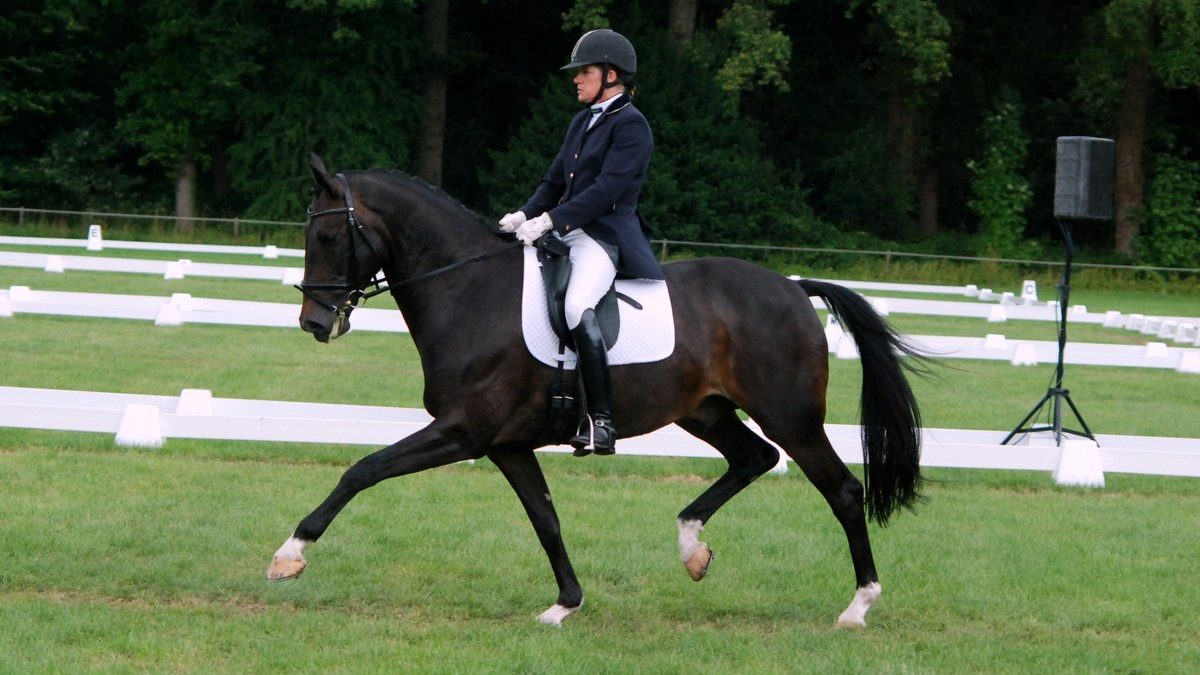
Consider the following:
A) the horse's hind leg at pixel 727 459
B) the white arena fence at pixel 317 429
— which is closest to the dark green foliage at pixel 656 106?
the white arena fence at pixel 317 429

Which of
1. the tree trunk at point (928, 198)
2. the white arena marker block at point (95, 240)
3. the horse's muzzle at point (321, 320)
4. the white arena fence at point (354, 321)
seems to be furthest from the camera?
the tree trunk at point (928, 198)

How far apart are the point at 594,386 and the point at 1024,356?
1312 cm

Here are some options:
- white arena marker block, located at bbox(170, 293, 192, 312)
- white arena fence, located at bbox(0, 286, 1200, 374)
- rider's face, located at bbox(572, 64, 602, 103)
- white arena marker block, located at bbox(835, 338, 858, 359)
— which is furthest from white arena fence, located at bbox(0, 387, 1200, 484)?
white arena marker block, located at bbox(170, 293, 192, 312)

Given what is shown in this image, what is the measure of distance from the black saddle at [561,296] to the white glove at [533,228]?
96 mm

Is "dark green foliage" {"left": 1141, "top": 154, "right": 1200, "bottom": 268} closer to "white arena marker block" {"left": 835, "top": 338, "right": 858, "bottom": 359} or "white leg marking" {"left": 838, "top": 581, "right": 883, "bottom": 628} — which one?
"white arena marker block" {"left": 835, "top": 338, "right": 858, "bottom": 359}

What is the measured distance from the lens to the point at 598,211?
666 centimetres

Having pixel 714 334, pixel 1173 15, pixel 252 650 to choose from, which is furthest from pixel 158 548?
pixel 1173 15

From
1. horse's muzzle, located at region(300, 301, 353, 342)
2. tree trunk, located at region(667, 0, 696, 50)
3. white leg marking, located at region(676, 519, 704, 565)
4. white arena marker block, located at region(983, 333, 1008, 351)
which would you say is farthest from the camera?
tree trunk, located at region(667, 0, 696, 50)

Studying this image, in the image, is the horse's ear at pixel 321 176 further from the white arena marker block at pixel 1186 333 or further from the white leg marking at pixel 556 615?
the white arena marker block at pixel 1186 333

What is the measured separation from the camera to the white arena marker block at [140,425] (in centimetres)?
1000

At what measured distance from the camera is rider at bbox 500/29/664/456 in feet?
21.4

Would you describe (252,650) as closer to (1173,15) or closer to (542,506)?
(542,506)

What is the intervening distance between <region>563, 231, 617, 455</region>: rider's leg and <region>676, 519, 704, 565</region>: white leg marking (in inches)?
25.7

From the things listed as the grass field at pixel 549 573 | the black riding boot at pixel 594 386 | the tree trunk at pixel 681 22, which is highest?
the tree trunk at pixel 681 22
